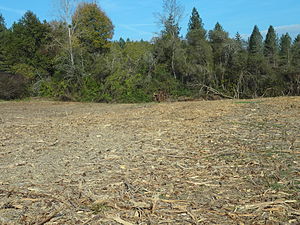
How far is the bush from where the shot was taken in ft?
45.3

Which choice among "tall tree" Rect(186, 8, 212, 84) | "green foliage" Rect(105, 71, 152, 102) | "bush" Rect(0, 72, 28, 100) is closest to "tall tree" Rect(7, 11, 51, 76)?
"bush" Rect(0, 72, 28, 100)

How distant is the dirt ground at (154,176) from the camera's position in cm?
181

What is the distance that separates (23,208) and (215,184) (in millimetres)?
1393

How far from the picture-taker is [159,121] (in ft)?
18.2

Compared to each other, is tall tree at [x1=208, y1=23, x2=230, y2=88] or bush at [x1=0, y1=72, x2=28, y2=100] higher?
tall tree at [x1=208, y1=23, x2=230, y2=88]

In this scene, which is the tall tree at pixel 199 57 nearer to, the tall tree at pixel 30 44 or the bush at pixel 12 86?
the tall tree at pixel 30 44

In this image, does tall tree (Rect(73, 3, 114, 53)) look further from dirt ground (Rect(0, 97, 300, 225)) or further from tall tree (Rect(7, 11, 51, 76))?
Answer: dirt ground (Rect(0, 97, 300, 225))

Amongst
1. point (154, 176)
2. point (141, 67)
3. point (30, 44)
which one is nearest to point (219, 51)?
point (141, 67)

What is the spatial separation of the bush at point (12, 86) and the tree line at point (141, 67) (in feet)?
0.14

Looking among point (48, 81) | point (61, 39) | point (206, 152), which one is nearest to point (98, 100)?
point (48, 81)

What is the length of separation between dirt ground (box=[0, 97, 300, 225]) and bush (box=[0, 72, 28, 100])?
10.3 m

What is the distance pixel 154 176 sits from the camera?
2477mm

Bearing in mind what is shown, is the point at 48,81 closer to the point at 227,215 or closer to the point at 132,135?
the point at 132,135

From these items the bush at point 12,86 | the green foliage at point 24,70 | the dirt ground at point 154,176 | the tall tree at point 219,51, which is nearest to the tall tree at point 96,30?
the green foliage at point 24,70
